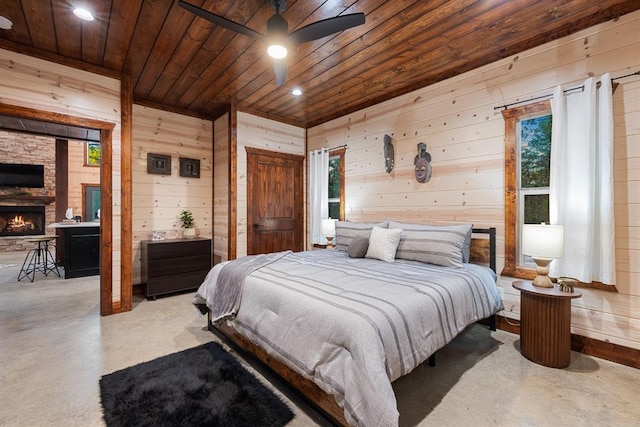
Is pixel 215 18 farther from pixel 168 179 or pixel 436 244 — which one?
pixel 168 179

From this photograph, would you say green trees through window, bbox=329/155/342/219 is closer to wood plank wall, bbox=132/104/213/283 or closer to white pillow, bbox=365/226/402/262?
white pillow, bbox=365/226/402/262

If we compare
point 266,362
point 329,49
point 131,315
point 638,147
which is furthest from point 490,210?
point 131,315

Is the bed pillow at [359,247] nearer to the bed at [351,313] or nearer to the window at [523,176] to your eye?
the bed at [351,313]

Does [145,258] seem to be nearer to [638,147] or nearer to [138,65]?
[138,65]

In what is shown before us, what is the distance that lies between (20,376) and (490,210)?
14.0 ft

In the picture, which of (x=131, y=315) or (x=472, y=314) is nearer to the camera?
(x=472, y=314)

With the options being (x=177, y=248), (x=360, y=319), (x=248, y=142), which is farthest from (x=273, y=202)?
(x=360, y=319)

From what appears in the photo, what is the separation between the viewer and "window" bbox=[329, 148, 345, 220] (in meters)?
4.77

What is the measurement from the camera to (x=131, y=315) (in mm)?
3369

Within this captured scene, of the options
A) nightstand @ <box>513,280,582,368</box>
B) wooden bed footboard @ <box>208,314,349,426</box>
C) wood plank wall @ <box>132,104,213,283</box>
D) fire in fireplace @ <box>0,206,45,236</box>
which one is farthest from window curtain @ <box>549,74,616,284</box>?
fire in fireplace @ <box>0,206,45,236</box>

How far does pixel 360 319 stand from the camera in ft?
4.82

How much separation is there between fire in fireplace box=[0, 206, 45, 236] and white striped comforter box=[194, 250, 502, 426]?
8.90m

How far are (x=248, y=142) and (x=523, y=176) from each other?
3.71m

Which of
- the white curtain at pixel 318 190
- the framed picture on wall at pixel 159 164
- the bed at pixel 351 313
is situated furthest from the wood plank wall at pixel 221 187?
the bed at pixel 351 313
